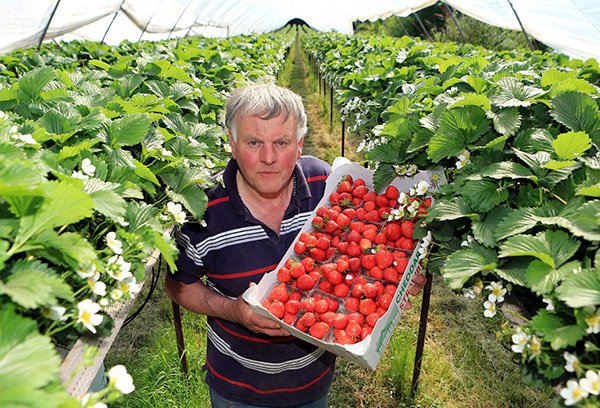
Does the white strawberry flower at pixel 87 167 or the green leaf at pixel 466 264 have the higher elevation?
the white strawberry flower at pixel 87 167

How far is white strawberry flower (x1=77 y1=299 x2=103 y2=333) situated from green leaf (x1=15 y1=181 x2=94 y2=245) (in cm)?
19

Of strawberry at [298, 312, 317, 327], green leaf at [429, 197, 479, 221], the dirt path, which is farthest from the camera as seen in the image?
the dirt path

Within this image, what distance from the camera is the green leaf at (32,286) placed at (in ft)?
2.58

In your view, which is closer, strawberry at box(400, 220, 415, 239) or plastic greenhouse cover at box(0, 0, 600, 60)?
strawberry at box(400, 220, 415, 239)

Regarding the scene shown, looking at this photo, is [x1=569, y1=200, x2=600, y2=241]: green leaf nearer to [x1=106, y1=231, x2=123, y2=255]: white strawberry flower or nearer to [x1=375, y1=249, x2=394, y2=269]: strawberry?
[x1=375, y1=249, x2=394, y2=269]: strawberry

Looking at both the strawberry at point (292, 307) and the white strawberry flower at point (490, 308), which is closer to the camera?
the white strawberry flower at point (490, 308)

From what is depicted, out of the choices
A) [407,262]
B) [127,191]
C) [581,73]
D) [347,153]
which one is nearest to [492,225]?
[407,262]

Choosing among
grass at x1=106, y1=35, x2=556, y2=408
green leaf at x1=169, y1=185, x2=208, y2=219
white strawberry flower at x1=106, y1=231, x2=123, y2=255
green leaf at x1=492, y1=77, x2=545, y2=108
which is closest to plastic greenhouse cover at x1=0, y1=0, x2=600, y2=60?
grass at x1=106, y1=35, x2=556, y2=408

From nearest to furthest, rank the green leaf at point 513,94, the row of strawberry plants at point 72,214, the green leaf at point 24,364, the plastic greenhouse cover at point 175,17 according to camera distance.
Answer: the green leaf at point 24,364
the row of strawberry plants at point 72,214
the green leaf at point 513,94
the plastic greenhouse cover at point 175,17

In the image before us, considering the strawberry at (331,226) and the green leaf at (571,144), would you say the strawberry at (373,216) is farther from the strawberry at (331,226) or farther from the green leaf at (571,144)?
the green leaf at (571,144)

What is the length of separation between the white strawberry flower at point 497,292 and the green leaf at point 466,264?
0.05 metres

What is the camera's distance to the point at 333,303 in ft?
5.53

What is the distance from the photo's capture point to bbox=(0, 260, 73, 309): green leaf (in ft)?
2.58

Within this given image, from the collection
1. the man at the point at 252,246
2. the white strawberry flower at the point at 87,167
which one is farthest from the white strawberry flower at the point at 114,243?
the man at the point at 252,246
